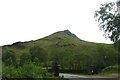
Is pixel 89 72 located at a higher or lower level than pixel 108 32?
lower

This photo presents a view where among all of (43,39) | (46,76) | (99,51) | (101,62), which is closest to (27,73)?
(46,76)

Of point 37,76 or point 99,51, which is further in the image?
point 99,51

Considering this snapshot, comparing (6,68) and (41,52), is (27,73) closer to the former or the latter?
(6,68)

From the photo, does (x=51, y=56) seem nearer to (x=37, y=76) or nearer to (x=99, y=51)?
(x=99, y=51)

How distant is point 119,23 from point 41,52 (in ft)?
158

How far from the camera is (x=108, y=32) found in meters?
38.9

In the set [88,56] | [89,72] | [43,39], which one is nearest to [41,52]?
[88,56]

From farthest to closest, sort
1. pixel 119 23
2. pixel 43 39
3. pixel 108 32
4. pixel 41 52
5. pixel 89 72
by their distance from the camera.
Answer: pixel 43 39 < pixel 41 52 < pixel 89 72 < pixel 108 32 < pixel 119 23

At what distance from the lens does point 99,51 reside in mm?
74062

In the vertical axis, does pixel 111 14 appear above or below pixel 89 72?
above

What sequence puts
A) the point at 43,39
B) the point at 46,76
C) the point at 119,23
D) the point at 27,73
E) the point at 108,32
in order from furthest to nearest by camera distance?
the point at 43,39 → the point at 108,32 → the point at 119,23 → the point at 46,76 → the point at 27,73

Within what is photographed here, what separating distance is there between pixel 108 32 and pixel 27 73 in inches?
884

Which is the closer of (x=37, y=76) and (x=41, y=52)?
(x=37, y=76)

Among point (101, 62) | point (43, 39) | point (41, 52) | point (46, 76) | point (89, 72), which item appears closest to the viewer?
point (46, 76)
